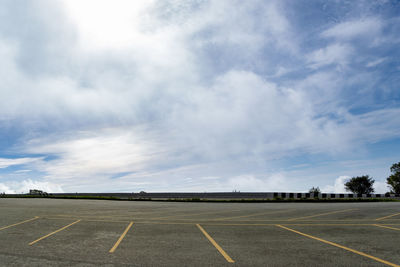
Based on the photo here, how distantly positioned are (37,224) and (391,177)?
81068 millimetres

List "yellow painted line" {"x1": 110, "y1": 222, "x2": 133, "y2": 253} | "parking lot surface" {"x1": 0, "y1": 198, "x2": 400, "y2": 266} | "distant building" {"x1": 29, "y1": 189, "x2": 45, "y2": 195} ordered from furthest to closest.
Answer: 1. "distant building" {"x1": 29, "y1": 189, "x2": 45, "y2": 195}
2. "yellow painted line" {"x1": 110, "y1": 222, "x2": 133, "y2": 253}
3. "parking lot surface" {"x1": 0, "y1": 198, "x2": 400, "y2": 266}

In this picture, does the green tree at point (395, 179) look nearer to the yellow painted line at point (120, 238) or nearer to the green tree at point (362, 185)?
the green tree at point (362, 185)

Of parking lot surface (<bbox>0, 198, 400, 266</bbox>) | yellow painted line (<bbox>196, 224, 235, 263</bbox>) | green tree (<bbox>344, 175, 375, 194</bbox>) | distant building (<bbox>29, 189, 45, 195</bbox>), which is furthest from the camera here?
green tree (<bbox>344, 175, 375, 194</bbox>)

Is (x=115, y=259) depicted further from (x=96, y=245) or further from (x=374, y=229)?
(x=374, y=229)

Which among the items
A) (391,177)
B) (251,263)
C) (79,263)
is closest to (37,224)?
(79,263)

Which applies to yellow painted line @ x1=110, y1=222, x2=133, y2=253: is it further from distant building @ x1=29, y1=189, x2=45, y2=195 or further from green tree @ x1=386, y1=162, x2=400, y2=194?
green tree @ x1=386, y1=162, x2=400, y2=194

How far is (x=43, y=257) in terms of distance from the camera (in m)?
6.23

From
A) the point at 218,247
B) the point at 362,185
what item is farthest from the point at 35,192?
the point at 362,185

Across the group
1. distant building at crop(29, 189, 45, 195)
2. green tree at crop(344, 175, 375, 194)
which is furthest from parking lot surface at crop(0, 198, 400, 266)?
green tree at crop(344, 175, 375, 194)

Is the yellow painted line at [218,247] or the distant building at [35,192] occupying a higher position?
the yellow painted line at [218,247]

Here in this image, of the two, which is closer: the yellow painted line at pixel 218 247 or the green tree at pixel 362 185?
the yellow painted line at pixel 218 247

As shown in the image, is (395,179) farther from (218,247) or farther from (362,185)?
(218,247)

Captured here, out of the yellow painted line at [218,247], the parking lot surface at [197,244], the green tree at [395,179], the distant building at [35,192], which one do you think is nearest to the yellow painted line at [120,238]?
the parking lot surface at [197,244]

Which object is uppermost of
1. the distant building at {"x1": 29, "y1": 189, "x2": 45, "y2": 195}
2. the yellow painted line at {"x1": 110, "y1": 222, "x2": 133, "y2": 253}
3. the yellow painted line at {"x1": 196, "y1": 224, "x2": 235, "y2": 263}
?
the yellow painted line at {"x1": 196, "y1": 224, "x2": 235, "y2": 263}
